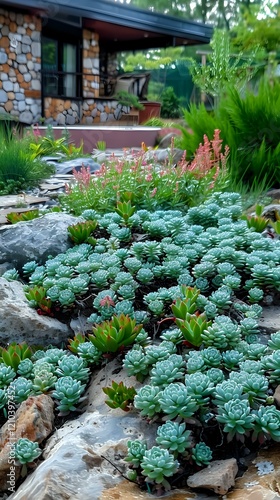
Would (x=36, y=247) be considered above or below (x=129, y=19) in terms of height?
below

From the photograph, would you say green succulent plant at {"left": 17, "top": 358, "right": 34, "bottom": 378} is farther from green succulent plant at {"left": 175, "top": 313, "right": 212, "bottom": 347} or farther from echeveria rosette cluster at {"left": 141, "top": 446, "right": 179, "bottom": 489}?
echeveria rosette cluster at {"left": 141, "top": 446, "right": 179, "bottom": 489}

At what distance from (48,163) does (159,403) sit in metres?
5.59

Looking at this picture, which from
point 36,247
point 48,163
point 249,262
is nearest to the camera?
point 249,262

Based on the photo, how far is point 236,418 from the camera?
175 cm

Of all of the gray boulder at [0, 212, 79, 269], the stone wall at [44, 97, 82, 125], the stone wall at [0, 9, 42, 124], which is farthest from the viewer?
the stone wall at [44, 97, 82, 125]

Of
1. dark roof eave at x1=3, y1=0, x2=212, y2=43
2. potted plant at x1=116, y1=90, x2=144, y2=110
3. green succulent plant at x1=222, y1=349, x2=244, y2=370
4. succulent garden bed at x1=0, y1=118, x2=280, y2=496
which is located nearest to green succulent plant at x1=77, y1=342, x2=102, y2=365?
succulent garden bed at x1=0, y1=118, x2=280, y2=496

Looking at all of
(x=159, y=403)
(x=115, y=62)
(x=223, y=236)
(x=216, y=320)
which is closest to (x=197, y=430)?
(x=159, y=403)

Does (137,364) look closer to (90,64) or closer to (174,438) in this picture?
(174,438)

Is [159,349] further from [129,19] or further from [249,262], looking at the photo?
[129,19]

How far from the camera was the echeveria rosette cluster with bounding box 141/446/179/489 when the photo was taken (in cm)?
164

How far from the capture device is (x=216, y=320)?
2246 millimetres

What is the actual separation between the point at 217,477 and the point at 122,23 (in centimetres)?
1525

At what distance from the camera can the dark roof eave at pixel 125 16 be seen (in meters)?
13.4

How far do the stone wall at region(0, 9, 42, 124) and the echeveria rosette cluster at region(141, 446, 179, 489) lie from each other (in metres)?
12.6
